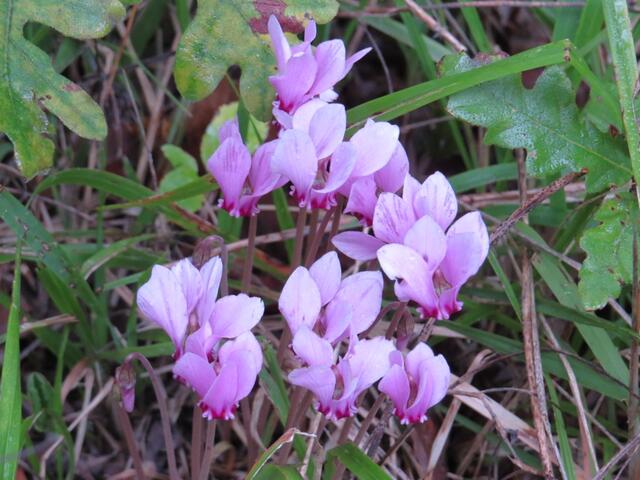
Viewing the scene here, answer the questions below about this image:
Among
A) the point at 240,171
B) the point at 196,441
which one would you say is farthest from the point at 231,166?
the point at 196,441

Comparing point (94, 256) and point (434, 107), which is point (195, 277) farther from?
point (434, 107)

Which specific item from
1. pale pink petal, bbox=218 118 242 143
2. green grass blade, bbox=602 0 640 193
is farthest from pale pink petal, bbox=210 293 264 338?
green grass blade, bbox=602 0 640 193

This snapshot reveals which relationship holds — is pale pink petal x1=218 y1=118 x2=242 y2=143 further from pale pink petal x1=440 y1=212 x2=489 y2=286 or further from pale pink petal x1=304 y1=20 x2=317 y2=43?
pale pink petal x1=440 y1=212 x2=489 y2=286

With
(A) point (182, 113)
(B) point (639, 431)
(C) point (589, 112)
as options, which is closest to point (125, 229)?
(A) point (182, 113)

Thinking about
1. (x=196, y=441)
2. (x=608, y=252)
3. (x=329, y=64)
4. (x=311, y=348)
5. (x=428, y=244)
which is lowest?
(x=196, y=441)

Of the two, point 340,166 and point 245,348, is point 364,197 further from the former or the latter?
point 245,348

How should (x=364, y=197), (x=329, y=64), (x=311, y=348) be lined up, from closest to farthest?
(x=311, y=348)
(x=364, y=197)
(x=329, y=64)

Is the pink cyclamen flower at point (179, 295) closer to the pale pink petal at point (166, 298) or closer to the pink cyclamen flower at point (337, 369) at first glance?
the pale pink petal at point (166, 298)
